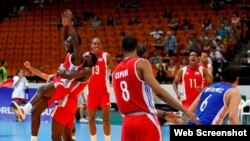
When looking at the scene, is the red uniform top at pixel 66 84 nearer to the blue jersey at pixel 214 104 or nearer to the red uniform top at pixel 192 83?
the blue jersey at pixel 214 104

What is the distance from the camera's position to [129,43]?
5.64m

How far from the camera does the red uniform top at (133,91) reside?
218 inches

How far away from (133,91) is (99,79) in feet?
16.7

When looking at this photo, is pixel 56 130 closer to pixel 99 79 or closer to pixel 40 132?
pixel 99 79

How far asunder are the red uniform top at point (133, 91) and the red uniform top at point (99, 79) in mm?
4929

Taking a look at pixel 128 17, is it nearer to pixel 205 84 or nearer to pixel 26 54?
pixel 26 54

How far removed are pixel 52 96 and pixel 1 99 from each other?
1004cm

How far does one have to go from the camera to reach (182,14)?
25.0m

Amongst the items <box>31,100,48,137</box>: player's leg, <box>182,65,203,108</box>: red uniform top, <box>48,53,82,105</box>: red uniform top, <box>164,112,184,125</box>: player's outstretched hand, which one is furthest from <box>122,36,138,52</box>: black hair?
<box>182,65,203,108</box>: red uniform top

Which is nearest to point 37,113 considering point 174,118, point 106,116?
point 106,116

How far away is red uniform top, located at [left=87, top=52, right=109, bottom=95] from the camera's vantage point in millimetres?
10578

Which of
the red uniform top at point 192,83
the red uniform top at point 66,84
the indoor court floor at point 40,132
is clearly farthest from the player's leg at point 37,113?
the red uniform top at point 192,83

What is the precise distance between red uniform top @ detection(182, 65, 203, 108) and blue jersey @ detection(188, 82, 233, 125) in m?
4.84

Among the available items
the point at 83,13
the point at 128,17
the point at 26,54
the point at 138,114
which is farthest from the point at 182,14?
the point at 138,114
